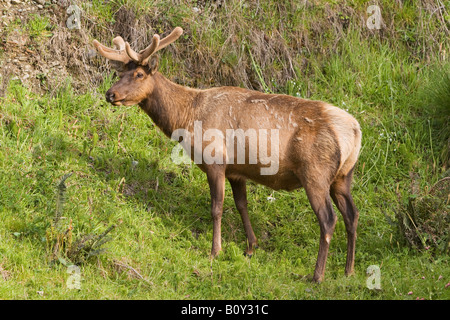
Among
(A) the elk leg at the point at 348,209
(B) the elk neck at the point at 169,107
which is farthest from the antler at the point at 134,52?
(A) the elk leg at the point at 348,209

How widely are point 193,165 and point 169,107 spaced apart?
128 cm

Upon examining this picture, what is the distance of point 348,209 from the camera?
292 inches

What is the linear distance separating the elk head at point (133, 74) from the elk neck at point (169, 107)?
0.34 feet

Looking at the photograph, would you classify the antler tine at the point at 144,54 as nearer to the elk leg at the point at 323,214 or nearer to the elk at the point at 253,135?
the elk at the point at 253,135

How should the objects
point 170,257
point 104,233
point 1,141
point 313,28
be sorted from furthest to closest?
point 313,28 < point 1,141 < point 170,257 < point 104,233

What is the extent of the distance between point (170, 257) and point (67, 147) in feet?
7.45

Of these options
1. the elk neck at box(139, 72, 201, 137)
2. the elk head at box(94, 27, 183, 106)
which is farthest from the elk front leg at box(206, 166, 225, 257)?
the elk head at box(94, 27, 183, 106)

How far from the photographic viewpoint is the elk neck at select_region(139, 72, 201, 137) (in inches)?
309

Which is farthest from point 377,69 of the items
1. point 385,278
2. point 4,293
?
point 4,293

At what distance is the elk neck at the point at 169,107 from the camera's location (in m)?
7.84

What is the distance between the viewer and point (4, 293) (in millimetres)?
5871

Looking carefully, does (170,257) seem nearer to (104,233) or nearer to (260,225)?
(104,233)

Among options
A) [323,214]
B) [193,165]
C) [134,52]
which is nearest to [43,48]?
[134,52]

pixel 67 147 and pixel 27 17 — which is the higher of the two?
pixel 27 17
